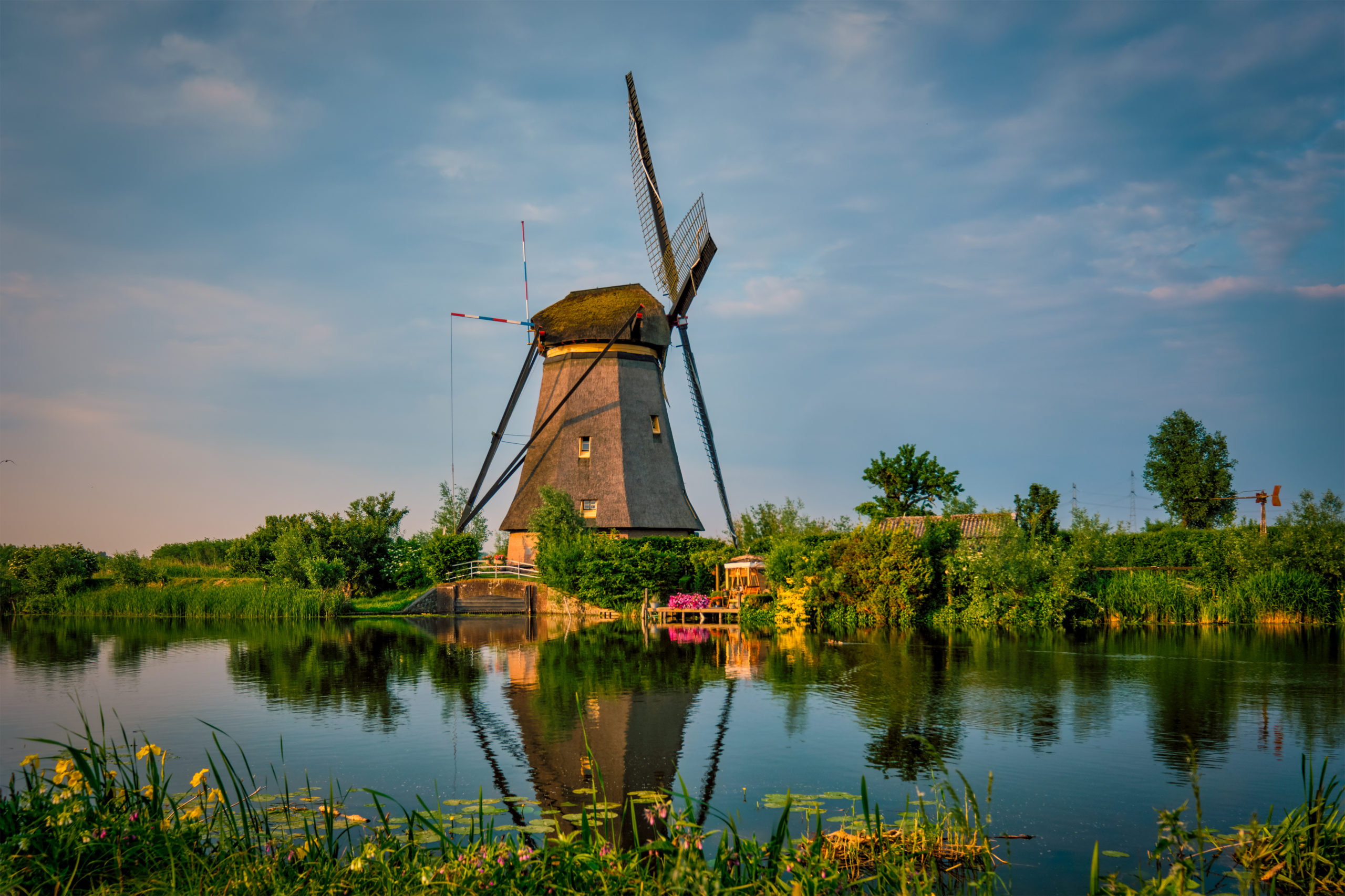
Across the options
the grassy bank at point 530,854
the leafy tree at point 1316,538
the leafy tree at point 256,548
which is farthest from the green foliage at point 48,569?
the leafy tree at point 1316,538

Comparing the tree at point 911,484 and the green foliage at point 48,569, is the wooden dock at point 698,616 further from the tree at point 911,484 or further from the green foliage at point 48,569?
the green foliage at point 48,569

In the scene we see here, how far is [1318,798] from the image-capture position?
17.8ft

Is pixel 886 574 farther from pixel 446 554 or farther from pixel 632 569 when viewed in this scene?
pixel 446 554

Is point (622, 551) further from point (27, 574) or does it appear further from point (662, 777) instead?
point (27, 574)

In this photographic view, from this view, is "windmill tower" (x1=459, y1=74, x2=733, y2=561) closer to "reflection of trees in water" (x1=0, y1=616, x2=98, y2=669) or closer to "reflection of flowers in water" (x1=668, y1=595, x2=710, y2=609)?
"reflection of flowers in water" (x1=668, y1=595, x2=710, y2=609)

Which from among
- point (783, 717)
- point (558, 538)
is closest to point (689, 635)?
point (558, 538)

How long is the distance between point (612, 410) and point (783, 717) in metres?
22.9

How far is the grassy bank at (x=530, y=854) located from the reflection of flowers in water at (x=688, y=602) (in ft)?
68.2

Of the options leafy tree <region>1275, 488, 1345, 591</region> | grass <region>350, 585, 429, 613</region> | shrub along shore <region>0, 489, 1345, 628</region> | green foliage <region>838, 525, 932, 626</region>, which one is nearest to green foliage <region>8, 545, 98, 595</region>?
shrub along shore <region>0, 489, 1345, 628</region>

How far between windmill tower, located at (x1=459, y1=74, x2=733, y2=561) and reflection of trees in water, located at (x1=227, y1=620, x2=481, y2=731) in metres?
8.94

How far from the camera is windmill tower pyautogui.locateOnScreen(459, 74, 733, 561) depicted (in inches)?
1304

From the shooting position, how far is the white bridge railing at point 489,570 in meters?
33.0

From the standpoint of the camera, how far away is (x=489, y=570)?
3375 cm

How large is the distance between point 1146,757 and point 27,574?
4207 centimetres
